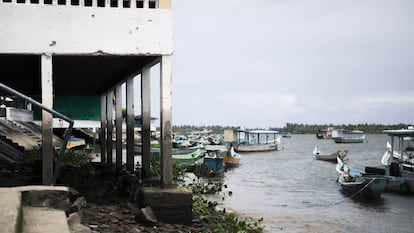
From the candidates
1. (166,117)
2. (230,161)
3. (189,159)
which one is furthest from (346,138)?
(166,117)

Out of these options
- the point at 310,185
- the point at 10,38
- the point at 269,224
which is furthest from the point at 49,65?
the point at 310,185

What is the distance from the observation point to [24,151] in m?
19.7

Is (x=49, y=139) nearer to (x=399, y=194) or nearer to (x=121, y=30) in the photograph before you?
(x=121, y=30)

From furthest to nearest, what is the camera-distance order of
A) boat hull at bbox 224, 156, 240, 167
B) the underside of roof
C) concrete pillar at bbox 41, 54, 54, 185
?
1. boat hull at bbox 224, 156, 240, 167
2. the underside of roof
3. concrete pillar at bbox 41, 54, 54, 185

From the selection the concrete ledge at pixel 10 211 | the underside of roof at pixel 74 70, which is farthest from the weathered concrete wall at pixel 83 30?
the concrete ledge at pixel 10 211

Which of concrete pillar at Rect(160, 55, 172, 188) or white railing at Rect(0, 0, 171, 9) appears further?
concrete pillar at Rect(160, 55, 172, 188)

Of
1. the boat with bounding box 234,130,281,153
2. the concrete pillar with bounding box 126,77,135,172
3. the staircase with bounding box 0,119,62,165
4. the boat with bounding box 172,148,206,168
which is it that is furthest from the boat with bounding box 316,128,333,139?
the concrete pillar with bounding box 126,77,135,172

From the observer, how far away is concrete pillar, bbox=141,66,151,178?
36.9 ft

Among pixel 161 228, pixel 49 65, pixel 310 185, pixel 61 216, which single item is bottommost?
pixel 310 185

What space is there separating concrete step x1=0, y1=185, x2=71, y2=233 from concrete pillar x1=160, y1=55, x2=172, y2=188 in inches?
114

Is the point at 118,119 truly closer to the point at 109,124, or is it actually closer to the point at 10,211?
the point at 109,124

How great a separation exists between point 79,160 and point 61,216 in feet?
51.8

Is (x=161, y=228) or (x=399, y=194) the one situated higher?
(x=161, y=228)

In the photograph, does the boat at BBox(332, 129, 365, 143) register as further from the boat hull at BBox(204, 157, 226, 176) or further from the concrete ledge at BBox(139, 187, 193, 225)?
the concrete ledge at BBox(139, 187, 193, 225)
